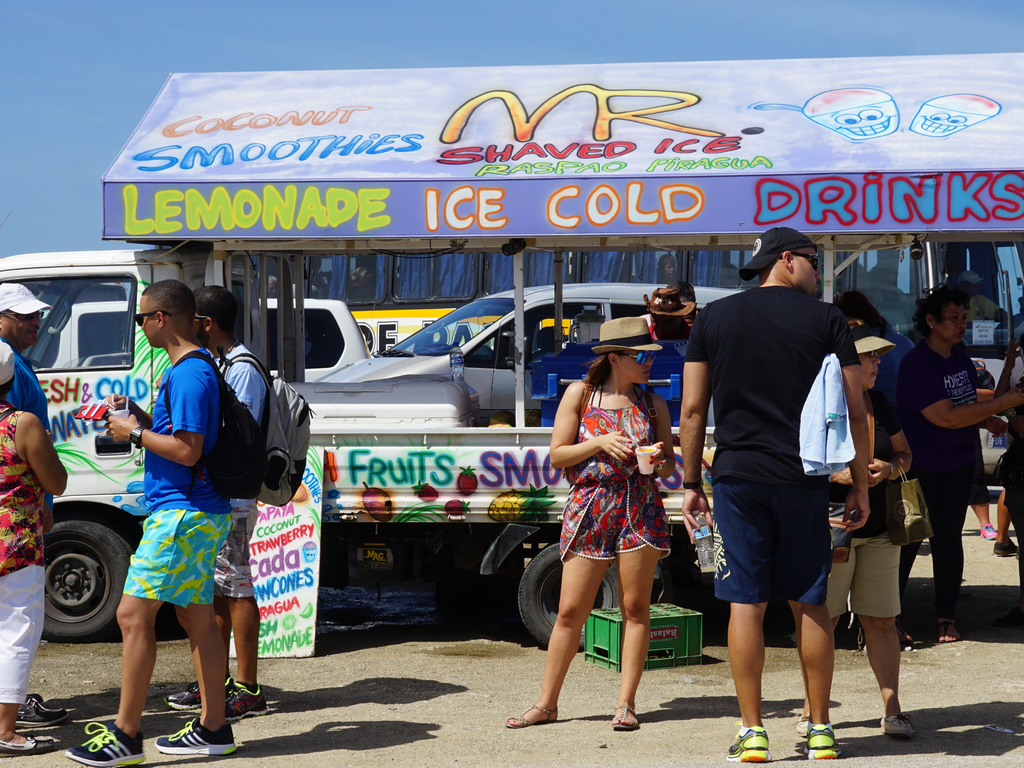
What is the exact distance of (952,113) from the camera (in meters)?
6.14

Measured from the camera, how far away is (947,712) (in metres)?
4.78

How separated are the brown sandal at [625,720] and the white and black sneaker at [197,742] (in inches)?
62.1

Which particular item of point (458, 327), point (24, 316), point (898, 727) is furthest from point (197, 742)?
point (458, 327)

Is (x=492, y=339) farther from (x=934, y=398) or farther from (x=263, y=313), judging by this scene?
(x=934, y=398)

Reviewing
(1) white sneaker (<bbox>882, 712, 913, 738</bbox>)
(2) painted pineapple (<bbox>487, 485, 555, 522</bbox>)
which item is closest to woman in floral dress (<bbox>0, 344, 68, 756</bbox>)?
(2) painted pineapple (<bbox>487, 485, 555, 522</bbox>)

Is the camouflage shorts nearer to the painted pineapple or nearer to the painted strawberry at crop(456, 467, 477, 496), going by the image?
the painted strawberry at crop(456, 467, 477, 496)

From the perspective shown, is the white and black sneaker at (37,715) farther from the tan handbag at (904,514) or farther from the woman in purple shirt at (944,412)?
the woman in purple shirt at (944,412)

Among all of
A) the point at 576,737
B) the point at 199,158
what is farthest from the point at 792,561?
the point at 199,158

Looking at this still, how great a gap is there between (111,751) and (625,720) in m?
2.04

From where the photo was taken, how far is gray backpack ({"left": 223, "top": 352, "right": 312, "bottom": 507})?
4578 millimetres

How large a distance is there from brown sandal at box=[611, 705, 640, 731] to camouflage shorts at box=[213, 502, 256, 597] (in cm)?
167

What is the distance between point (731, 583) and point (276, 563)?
2952mm

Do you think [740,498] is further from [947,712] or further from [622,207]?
[622,207]

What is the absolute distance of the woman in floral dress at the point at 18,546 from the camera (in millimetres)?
4258
